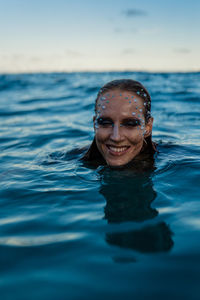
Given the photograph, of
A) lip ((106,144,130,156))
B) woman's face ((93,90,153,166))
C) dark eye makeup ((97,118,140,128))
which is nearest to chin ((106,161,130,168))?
woman's face ((93,90,153,166))

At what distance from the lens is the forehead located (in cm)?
359

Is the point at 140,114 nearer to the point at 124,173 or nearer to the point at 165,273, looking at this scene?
the point at 124,173

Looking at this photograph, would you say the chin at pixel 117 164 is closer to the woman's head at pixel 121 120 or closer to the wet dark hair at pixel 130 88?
the woman's head at pixel 121 120

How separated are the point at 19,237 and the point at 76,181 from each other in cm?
135

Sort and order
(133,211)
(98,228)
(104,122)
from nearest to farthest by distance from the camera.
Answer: (98,228)
(133,211)
(104,122)

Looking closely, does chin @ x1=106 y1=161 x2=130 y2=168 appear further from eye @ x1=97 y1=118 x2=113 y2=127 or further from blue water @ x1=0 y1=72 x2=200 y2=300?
eye @ x1=97 y1=118 x2=113 y2=127

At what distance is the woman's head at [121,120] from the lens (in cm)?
359

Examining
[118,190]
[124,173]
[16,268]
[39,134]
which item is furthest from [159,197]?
[39,134]

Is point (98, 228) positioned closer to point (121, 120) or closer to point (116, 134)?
point (116, 134)

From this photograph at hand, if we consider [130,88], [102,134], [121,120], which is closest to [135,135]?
[121,120]

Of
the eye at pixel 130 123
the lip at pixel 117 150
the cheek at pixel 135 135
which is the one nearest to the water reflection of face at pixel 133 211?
the lip at pixel 117 150

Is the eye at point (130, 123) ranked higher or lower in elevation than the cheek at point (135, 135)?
higher

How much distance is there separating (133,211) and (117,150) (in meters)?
1.07

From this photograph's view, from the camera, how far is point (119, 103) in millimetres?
3590
